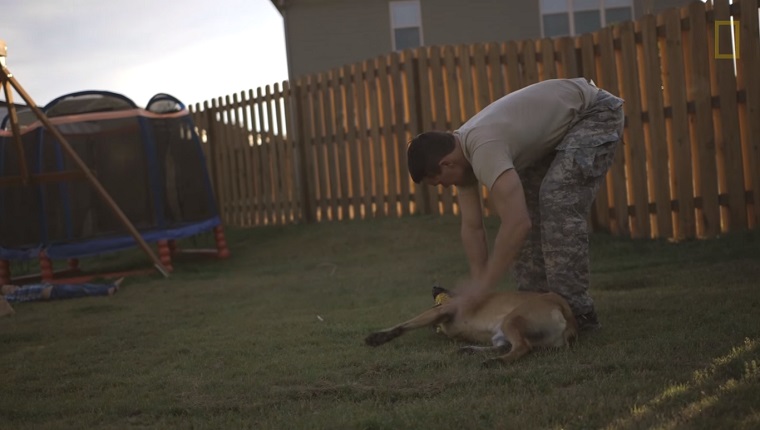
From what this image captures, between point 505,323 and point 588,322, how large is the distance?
0.61 metres

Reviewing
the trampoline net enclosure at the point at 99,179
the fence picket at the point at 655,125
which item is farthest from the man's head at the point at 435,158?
the trampoline net enclosure at the point at 99,179

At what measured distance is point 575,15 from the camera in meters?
20.3

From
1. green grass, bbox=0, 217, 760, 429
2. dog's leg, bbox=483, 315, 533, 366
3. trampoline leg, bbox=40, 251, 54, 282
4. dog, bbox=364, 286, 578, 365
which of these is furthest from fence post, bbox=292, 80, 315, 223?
dog's leg, bbox=483, 315, 533, 366

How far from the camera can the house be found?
2028 centimetres

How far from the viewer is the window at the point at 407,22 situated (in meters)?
20.5

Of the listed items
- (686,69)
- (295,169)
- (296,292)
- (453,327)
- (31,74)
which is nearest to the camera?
(453,327)

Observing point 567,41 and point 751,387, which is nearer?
point 751,387

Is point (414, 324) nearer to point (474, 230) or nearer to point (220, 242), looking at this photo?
point (474, 230)

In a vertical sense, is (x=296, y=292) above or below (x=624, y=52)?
below

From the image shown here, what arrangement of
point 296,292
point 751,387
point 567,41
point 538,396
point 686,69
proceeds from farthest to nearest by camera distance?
point 567,41
point 686,69
point 296,292
point 538,396
point 751,387

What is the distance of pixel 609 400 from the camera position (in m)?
3.52

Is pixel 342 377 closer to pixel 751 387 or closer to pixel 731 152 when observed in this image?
pixel 751 387

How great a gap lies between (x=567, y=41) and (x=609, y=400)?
744cm

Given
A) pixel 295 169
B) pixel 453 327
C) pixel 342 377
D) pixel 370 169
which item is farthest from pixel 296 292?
pixel 295 169
